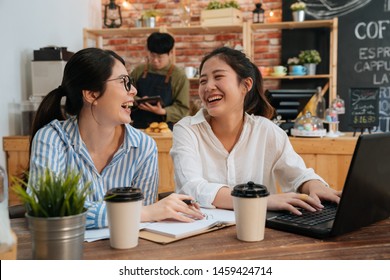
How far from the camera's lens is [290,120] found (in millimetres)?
3359

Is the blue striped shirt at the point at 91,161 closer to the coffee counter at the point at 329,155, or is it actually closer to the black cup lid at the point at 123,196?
the black cup lid at the point at 123,196

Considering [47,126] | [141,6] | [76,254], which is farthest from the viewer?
[141,6]

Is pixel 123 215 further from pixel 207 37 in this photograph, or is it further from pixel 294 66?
pixel 207 37

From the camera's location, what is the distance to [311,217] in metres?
1.25

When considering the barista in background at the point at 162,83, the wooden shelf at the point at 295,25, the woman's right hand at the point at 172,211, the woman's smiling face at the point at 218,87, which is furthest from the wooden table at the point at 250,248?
the wooden shelf at the point at 295,25

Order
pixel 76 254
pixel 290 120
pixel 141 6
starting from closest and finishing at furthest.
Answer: pixel 76 254, pixel 290 120, pixel 141 6

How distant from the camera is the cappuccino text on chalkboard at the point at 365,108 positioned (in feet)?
10.8

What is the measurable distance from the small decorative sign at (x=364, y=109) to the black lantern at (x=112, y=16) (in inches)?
106

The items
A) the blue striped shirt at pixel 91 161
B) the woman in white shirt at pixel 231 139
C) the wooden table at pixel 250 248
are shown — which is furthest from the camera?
the woman in white shirt at pixel 231 139

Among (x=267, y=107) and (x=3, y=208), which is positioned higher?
(x=267, y=107)
